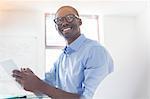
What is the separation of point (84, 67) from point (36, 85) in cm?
29

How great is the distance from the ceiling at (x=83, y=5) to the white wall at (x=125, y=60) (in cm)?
19

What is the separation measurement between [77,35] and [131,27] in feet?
5.58

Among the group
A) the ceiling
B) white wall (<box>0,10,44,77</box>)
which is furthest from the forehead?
white wall (<box>0,10,44,77</box>)

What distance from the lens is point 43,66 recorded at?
2918mm

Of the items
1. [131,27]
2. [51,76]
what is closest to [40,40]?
[131,27]

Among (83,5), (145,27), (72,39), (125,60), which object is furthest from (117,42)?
(72,39)

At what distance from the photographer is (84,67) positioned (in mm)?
1472

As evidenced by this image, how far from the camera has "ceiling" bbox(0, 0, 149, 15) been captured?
2.86 m

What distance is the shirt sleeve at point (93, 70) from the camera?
142 centimetres

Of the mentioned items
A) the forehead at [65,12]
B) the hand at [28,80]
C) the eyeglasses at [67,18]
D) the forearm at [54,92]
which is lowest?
the forearm at [54,92]

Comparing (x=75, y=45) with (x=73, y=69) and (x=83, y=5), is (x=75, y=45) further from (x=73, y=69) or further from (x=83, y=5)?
(x=83, y=5)

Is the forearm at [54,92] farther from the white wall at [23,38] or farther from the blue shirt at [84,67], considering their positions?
the white wall at [23,38]

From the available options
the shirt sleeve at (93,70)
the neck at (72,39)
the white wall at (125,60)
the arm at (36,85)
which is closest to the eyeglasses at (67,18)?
the neck at (72,39)

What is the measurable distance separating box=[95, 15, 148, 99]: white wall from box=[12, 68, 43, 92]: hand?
1703mm
